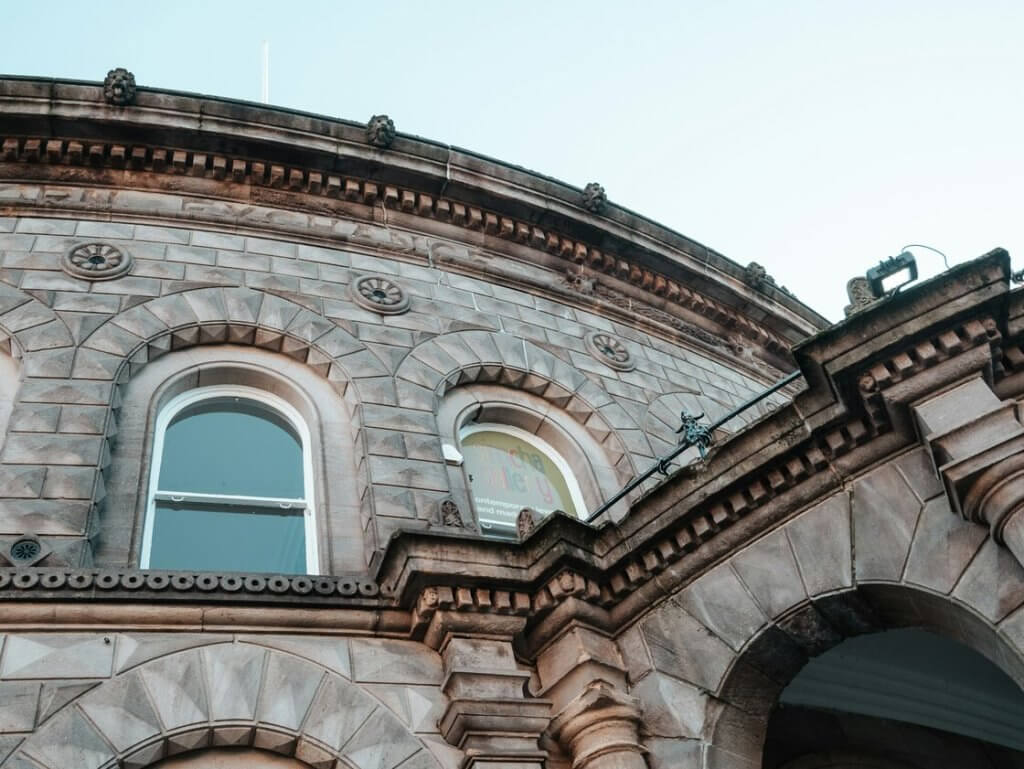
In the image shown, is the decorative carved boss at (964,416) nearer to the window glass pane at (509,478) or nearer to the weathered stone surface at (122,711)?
the window glass pane at (509,478)

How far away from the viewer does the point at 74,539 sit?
8258mm

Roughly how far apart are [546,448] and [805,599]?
14.6 ft

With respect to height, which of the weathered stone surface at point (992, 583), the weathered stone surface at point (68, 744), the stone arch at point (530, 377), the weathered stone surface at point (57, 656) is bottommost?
the weathered stone surface at point (992, 583)

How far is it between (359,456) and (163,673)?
3119mm

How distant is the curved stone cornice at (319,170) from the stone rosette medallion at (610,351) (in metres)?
1.49

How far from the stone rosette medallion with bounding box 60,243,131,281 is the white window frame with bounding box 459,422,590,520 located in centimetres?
390

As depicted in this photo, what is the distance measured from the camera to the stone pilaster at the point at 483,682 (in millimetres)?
7355

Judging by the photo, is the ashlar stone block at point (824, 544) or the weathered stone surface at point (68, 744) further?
the ashlar stone block at point (824, 544)

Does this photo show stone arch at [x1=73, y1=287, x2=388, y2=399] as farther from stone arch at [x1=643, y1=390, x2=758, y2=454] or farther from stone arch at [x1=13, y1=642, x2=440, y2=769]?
stone arch at [x1=13, y1=642, x2=440, y2=769]

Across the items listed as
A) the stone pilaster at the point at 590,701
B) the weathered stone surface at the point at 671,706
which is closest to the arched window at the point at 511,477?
the stone pilaster at the point at 590,701

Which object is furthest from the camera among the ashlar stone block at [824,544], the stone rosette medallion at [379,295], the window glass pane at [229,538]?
the stone rosette medallion at [379,295]

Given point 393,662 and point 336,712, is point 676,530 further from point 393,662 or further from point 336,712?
point 336,712

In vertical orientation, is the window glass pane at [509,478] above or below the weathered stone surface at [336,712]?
above

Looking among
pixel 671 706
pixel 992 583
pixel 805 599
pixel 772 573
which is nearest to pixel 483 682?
pixel 671 706
